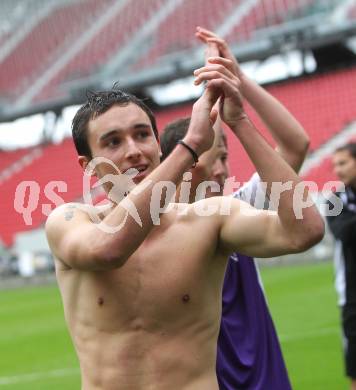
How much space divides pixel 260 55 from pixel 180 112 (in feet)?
12.5

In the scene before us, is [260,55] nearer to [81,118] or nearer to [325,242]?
[325,242]

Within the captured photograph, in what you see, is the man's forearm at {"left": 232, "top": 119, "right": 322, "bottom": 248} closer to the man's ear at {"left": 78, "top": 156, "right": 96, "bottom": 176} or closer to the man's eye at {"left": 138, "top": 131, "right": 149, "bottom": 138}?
the man's eye at {"left": 138, "top": 131, "right": 149, "bottom": 138}

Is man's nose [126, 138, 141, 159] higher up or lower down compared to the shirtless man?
higher up

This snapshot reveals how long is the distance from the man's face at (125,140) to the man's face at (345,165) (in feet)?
8.74

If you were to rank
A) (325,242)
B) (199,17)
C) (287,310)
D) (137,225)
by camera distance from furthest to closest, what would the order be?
(199,17)
(325,242)
(287,310)
(137,225)

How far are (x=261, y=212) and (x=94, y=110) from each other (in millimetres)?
614

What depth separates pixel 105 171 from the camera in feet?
7.95

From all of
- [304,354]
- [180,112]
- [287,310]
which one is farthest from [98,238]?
[180,112]

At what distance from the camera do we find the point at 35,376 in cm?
817

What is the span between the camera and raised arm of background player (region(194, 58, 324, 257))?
2221 millimetres

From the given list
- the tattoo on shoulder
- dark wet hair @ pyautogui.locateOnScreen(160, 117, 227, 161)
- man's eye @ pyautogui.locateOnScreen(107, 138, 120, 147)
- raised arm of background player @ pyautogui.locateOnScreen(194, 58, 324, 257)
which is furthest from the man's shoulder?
dark wet hair @ pyautogui.locateOnScreen(160, 117, 227, 161)

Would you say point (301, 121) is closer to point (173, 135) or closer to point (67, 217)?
point (173, 135)

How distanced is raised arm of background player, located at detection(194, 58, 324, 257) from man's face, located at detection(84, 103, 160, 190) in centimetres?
24

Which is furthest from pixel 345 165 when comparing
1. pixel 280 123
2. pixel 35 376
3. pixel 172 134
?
pixel 35 376
